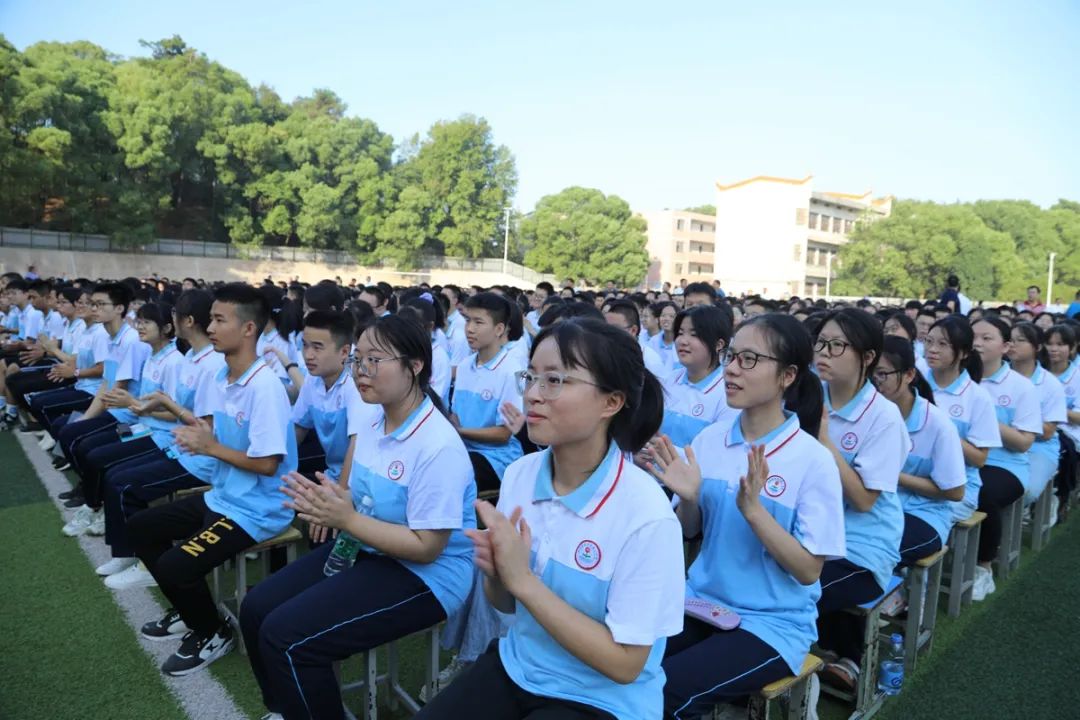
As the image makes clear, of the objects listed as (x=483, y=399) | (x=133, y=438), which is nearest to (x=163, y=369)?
(x=133, y=438)

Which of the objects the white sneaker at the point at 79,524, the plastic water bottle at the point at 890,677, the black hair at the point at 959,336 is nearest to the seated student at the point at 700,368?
the black hair at the point at 959,336

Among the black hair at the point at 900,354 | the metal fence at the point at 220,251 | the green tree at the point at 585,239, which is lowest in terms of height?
the black hair at the point at 900,354

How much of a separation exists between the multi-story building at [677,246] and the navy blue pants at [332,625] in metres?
48.2

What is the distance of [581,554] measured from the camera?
5.47ft

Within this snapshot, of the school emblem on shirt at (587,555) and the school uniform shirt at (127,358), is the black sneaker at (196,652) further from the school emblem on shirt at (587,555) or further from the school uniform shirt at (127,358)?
the school uniform shirt at (127,358)

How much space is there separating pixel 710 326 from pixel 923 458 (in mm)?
1283

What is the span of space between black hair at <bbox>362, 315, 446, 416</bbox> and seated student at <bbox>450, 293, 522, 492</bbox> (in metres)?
1.44

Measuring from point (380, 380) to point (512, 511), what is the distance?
2.97ft

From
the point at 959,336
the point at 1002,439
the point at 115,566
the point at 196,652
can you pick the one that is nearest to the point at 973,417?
the point at 959,336

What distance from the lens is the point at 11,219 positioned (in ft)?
78.3

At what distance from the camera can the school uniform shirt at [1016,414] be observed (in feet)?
13.8

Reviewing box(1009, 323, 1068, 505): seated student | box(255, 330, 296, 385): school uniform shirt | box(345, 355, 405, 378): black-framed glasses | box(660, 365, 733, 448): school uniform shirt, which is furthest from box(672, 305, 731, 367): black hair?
box(255, 330, 296, 385): school uniform shirt

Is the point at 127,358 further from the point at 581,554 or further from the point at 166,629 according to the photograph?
the point at 581,554

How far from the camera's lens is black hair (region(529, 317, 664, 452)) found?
1705mm
